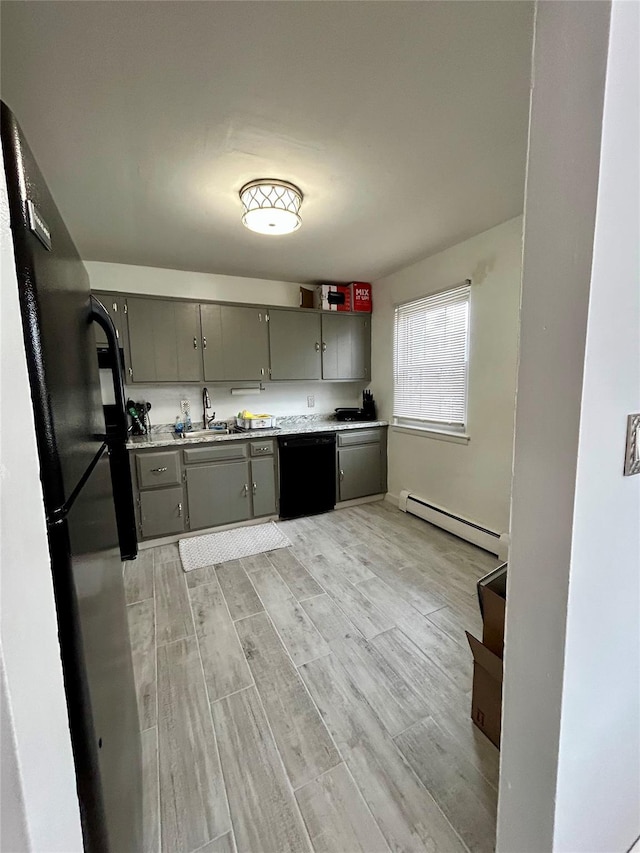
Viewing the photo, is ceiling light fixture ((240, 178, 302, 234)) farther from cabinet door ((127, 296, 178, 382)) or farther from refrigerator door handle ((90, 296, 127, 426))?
cabinet door ((127, 296, 178, 382))

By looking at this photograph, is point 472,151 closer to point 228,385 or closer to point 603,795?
point 603,795

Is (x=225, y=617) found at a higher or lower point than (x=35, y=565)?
lower

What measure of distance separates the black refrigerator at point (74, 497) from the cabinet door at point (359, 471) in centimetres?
295

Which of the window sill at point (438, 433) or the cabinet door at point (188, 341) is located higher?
the cabinet door at point (188, 341)

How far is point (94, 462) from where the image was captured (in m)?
0.87

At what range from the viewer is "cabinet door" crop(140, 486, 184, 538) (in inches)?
116

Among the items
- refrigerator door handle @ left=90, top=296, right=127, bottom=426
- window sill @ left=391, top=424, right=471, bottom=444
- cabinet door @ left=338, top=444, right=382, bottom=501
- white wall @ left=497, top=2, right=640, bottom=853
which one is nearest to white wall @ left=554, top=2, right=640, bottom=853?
white wall @ left=497, top=2, right=640, bottom=853

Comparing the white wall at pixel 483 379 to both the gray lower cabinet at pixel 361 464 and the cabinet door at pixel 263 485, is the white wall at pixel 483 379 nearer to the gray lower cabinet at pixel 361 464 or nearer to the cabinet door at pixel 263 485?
the gray lower cabinet at pixel 361 464

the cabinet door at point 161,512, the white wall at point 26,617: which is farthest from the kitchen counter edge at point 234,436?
the white wall at point 26,617

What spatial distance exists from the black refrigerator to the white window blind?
9.28 feet

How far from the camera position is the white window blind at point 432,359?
302cm

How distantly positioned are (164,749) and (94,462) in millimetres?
1239

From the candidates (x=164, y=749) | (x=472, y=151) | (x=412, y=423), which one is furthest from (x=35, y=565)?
(x=412, y=423)

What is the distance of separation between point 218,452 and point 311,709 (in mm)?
Result: 2167
